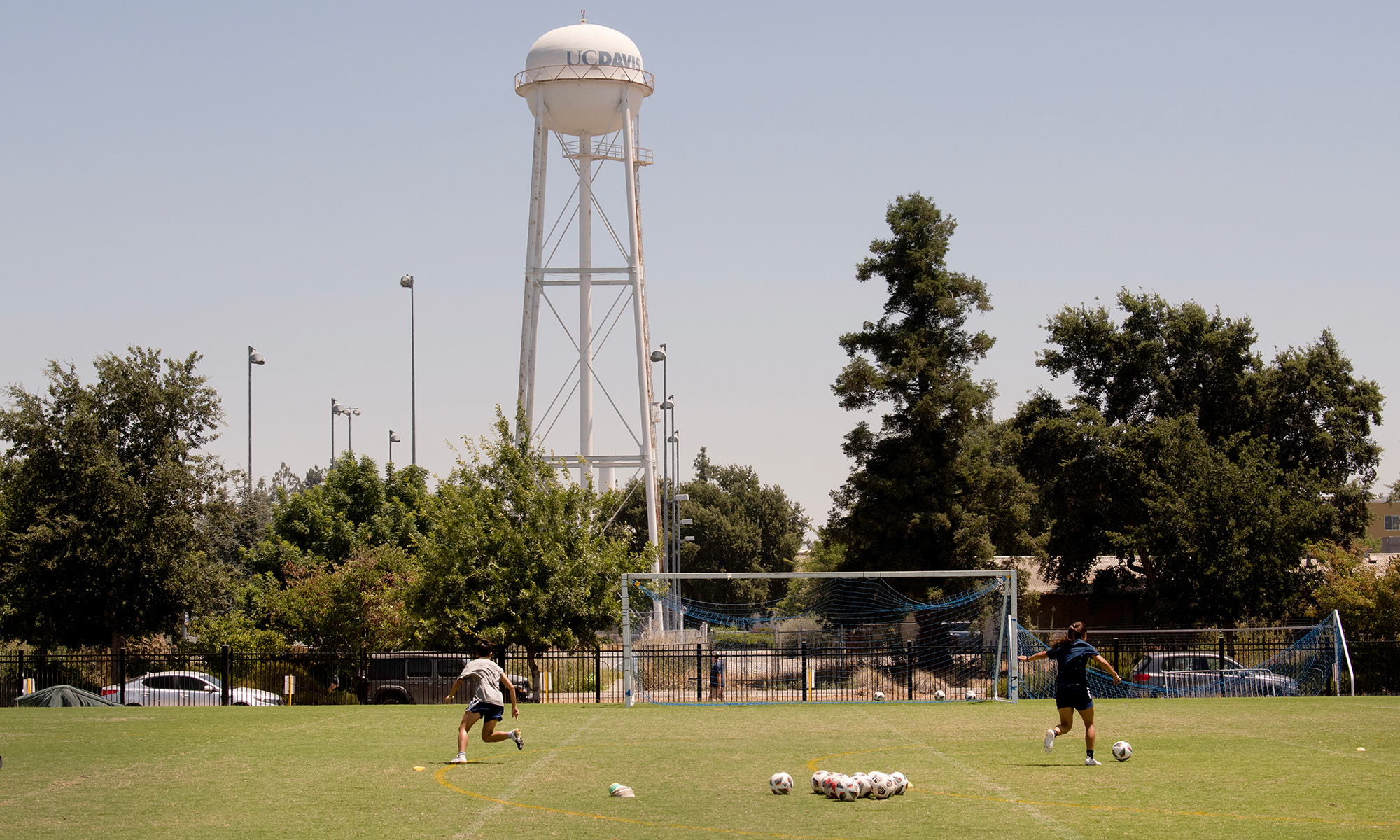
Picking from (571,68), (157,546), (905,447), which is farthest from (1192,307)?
(157,546)

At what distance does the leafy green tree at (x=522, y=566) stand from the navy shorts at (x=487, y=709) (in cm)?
1405

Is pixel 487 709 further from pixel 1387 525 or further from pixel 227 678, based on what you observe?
pixel 1387 525

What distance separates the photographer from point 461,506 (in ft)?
101

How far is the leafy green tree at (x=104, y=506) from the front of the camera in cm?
3425

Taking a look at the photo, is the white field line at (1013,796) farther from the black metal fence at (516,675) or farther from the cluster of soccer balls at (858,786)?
the black metal fence at (516,675)

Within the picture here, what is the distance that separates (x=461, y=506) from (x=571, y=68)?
16.7m

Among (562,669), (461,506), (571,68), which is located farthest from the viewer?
(571,68)

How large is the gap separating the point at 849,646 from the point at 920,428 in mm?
7852

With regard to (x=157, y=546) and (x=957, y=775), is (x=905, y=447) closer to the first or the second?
(x=157, y=546)

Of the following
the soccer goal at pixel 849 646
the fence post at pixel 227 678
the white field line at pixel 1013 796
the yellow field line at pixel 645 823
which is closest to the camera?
the yellow field line at pixel 645 823

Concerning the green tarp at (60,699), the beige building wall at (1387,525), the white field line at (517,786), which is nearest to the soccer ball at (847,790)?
the white field line at (517,786)

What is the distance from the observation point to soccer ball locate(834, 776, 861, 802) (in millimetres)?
12133

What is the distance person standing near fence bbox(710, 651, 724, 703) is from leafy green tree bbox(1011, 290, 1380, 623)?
668 inches

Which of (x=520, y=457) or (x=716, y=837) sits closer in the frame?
(x=716, y=837)
